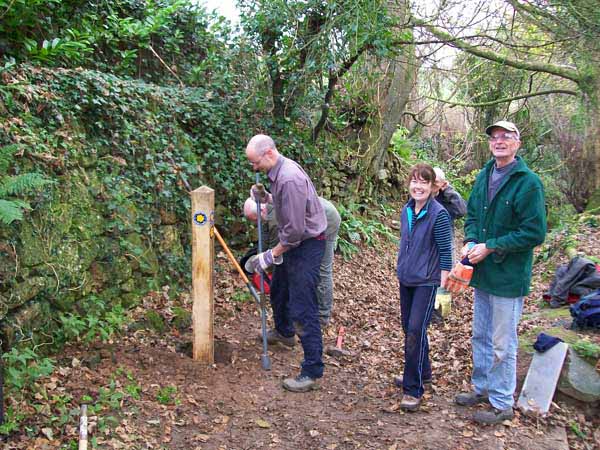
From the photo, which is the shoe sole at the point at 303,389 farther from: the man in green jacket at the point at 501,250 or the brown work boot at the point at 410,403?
the man in green jacket at the point at 501,250

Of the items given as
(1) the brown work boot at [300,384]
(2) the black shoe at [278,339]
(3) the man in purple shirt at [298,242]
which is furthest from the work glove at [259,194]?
(1) the brown work boot at [300,384]

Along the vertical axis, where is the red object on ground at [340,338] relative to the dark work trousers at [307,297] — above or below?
below

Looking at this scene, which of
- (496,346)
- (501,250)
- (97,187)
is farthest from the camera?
(97,187)

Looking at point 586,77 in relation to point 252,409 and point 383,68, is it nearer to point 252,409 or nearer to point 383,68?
point 383,68

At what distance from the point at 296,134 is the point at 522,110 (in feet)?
28.1

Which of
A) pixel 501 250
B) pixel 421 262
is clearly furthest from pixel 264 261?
pixel 501 250

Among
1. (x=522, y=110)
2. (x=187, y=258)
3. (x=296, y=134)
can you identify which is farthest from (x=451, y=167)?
(x=187, y=258)

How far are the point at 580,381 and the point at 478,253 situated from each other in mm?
1550

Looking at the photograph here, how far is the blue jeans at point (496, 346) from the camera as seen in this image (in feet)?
13.1

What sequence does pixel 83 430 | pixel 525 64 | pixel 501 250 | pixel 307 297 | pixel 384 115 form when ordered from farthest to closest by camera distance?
1. pixel 384 115
2. pixel 525 64
3. pixel 307 297
4. pixel 501 250
5. pixel 83 430

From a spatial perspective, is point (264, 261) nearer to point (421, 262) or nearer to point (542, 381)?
point (421, 262)

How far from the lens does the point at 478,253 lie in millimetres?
3957

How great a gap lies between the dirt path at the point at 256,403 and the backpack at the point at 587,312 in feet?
3.15

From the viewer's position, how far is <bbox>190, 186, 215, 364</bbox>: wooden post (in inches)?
187
